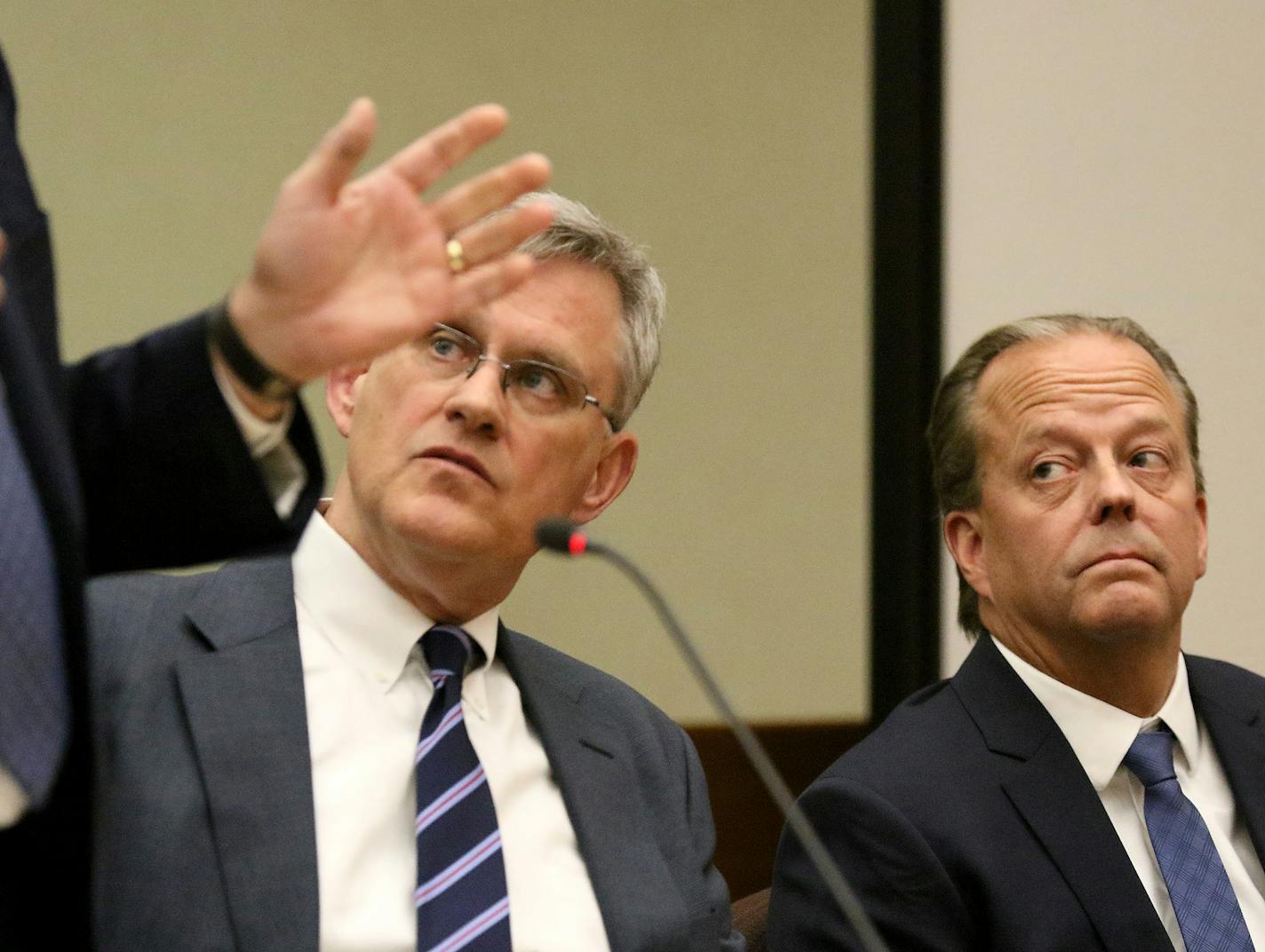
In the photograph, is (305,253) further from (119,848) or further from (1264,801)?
(1264,801)

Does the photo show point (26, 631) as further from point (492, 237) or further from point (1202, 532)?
point (1202, 532)

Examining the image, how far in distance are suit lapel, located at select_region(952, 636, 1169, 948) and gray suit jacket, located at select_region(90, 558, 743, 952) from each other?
39cm

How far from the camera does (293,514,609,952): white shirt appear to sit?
1.41 meters

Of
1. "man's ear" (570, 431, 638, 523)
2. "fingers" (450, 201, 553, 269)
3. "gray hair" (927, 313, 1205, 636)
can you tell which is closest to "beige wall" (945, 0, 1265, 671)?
"gray hair" (927, 313, 1205, 636)

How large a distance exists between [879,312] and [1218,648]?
97cm

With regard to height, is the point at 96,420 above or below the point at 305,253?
below

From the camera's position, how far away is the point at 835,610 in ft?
9.12

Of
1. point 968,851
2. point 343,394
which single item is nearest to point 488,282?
point 343,394

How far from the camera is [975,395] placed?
6.75ft

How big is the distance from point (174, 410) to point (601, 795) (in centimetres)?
81

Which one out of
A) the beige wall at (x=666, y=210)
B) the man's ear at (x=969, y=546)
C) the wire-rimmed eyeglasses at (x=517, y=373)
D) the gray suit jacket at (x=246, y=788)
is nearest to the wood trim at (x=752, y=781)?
the beige wall at (x=666, y=210)

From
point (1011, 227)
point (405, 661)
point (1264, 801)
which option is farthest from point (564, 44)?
point (1264, 801)

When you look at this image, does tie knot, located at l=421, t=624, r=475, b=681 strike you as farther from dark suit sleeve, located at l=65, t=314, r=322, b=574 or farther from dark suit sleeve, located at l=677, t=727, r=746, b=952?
dark suit sleeve, located at l=65, t=314, r=322, b=574

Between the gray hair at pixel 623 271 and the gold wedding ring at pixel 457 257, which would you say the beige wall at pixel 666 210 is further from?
the gold wedding ring at pixel 457 257
